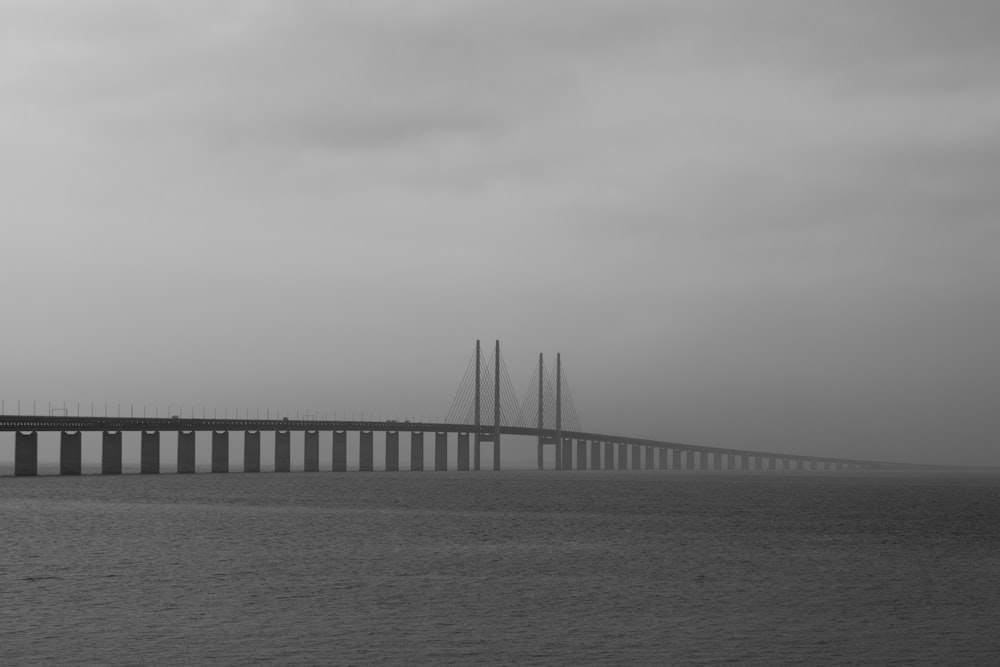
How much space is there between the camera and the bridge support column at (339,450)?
174 metres

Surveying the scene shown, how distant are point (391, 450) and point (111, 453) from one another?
4974cm

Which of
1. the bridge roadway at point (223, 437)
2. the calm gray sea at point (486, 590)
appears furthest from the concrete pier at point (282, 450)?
the calm gray sea at point (486, 590)

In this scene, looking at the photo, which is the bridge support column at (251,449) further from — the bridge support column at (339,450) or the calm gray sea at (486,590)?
the calm gray sea at (486,590)

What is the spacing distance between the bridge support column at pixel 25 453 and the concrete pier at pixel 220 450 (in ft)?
92.4

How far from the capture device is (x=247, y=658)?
2403 centimetres

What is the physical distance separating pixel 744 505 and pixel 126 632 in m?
68.7

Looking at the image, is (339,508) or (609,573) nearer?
(609,573)

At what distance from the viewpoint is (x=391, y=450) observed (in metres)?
183

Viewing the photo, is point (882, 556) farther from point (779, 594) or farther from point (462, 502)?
point (462, 502)

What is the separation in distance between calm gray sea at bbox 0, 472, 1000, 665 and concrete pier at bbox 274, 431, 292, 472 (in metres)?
94.4

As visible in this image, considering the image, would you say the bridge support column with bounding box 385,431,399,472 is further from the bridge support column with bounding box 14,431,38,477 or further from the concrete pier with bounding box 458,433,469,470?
the bridge support column with bounding box 14,431,38,477

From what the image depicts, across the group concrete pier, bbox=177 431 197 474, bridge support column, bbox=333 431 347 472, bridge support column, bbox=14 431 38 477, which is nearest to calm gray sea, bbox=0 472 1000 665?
bridge support column, bbox=14 431 38 477

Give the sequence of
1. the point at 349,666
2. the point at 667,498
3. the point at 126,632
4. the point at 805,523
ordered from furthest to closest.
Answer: the point at 667,498
the point at 805,523
the point at 126,632
the point at 349,666

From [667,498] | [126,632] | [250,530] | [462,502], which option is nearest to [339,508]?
[462,502]
